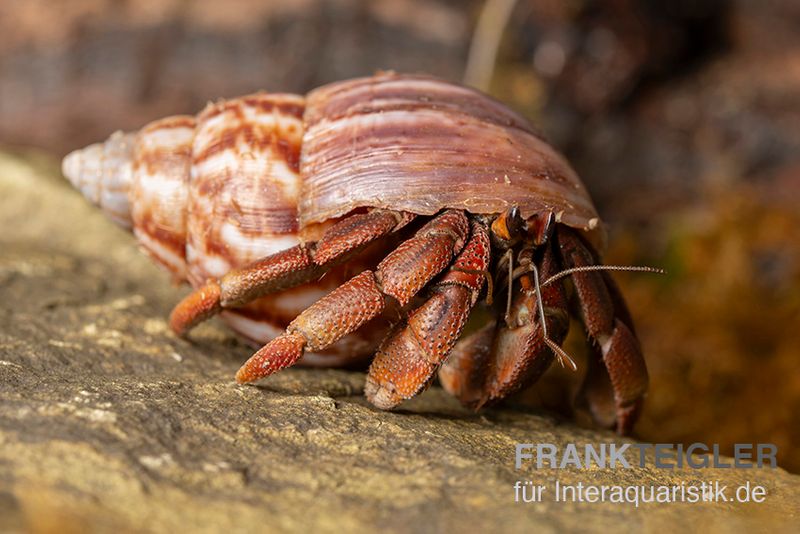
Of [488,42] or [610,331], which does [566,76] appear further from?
[610,331]

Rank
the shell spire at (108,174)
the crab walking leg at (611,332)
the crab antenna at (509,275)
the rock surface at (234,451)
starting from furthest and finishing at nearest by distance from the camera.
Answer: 1. the shell spire at (108,174)
2. the crab walking leg at (611,332)
3. the crab antenna at (509,275)
4. the rock surface at (234,451)

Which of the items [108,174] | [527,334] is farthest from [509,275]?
[108,174]

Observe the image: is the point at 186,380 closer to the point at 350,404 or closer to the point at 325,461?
the point at 350,404

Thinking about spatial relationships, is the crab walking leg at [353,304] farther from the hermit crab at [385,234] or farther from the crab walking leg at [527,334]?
the crab walking leg at [527,334]

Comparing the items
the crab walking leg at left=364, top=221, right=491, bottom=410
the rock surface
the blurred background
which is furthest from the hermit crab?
the blurred background

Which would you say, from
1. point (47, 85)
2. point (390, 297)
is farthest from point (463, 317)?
point (47, 85)

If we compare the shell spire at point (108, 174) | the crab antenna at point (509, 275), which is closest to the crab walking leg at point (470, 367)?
the crab antenna at point (509, 275)
